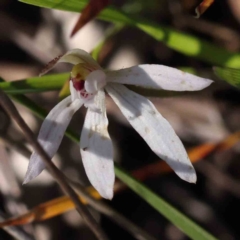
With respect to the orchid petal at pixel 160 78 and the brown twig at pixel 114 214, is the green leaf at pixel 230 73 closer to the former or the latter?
the orchid petal at pixel 160 78

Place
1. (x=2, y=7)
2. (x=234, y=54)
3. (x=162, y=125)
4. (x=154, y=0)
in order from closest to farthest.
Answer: (x=162, y=125) → (x=234, y=54) → (x=154, y=0) → (x=2, y=7)

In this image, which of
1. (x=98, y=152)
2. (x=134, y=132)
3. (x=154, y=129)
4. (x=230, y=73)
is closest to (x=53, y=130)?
(x=98, y=152)

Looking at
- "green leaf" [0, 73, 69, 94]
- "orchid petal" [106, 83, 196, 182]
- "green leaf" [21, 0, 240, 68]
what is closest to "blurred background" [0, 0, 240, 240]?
"green leaf" [21, 0, 240, 68]

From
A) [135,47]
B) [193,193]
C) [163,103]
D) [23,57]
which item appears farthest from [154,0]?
[193,193]

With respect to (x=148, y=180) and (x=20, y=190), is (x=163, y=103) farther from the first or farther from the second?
(x=20, y=190)

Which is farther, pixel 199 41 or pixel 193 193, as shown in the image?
pixel 193 193

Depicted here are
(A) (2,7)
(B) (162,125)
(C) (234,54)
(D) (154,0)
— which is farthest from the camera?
(A) (2,7)

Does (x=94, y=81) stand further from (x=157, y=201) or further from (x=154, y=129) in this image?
(x=157, y=201)
